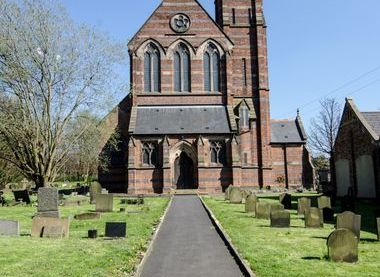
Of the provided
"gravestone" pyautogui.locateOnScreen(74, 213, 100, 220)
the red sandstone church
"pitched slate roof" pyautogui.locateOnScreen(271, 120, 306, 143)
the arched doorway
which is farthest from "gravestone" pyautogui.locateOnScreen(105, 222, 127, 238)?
"pitched slate roof" pyautogui.locateOnScreen(271, 120, 306, 143)

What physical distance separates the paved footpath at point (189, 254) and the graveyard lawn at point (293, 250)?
21.4 inches

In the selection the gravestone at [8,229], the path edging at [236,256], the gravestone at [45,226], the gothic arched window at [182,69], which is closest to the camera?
the path edging at [236,256]

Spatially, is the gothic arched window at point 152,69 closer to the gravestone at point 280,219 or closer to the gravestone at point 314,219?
the gravestone at point 280,219

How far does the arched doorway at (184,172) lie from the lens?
133 feet

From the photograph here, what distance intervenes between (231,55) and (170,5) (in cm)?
819

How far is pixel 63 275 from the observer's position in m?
8.86

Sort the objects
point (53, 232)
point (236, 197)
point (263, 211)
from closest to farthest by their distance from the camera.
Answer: point (53, 232)
point (263, 211)
point (236, 197)

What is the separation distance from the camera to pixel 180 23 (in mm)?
43531

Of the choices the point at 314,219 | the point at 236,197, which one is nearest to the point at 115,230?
the point at 314,219

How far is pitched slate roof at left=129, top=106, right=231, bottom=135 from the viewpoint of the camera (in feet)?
130

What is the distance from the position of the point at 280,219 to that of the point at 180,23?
31766 mm

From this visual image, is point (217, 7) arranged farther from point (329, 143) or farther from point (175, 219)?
point (175, 219)

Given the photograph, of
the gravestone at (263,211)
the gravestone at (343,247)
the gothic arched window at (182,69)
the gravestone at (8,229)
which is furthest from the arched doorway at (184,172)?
the gravestone at (343,247)

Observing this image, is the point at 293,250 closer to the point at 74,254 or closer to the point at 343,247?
the point at 343,247
